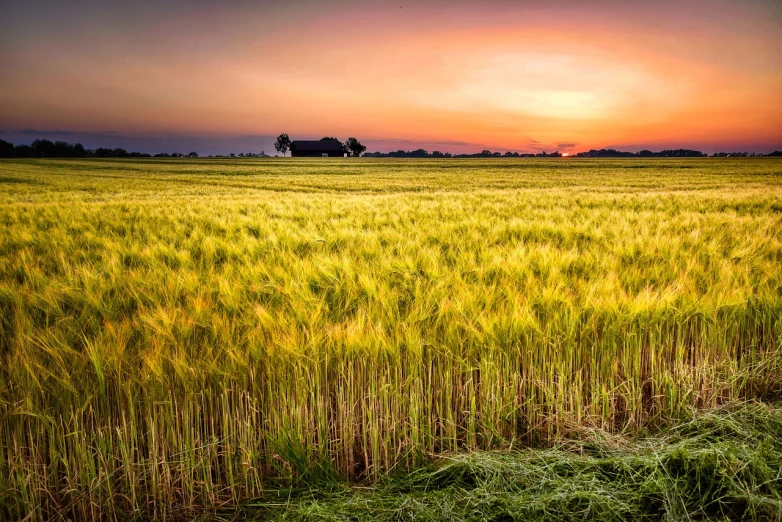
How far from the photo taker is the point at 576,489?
71.8 inches

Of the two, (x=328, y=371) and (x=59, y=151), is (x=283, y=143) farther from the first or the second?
(x=328, y=371)

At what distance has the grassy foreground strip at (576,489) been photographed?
171 cm

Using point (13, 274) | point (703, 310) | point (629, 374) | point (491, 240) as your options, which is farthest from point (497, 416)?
point (13, 274)

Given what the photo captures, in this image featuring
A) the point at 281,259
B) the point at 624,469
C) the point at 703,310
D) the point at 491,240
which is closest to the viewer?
the point at 624,469

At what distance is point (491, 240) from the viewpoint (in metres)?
5.78

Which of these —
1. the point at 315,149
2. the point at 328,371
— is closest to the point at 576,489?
the point at 328,371

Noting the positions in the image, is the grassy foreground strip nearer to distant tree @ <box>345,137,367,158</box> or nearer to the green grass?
the green grass

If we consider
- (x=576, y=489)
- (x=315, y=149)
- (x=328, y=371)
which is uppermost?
(x=315, y=149)

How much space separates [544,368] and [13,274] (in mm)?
4778

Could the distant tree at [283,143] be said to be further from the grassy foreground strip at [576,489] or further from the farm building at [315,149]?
the grassy foreground strip at [576,489]

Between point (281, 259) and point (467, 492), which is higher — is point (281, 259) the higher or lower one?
the higher one

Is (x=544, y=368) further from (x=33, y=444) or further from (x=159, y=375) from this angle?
(x=33, y=444)

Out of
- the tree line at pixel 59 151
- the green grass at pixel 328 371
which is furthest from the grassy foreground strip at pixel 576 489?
the tree line at pixel 59 151

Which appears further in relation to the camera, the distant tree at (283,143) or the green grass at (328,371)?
the distant tree at (283,143)
